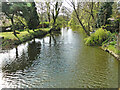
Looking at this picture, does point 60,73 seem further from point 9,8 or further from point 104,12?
point 104,12

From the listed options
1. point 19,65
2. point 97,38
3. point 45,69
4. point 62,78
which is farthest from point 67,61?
point 97,38

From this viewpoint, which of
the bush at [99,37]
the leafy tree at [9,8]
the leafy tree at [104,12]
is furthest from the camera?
the leafy tree at [104,12]

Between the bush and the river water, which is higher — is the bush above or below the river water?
above

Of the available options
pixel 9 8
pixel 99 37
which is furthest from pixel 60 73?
pixel 9 8

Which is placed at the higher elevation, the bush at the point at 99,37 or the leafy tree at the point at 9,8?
the leafy tree at the point at 9,8

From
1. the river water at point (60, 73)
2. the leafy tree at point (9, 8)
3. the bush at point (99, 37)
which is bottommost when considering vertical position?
the river water at point (60, 73)

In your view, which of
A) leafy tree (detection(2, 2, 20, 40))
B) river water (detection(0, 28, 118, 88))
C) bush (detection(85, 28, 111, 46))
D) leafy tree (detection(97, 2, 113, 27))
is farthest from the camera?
leafy tree (detection(97, 2, 113, 27))

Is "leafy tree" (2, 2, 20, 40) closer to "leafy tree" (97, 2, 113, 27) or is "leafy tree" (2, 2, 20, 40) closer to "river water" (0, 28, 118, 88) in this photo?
"river water" (0, 28, 118, 88)

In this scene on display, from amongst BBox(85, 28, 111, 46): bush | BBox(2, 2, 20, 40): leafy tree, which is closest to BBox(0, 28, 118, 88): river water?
BBox(85, 28, 111, 46): bush

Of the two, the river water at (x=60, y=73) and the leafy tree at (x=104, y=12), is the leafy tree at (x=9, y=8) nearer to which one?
the river water at (x=60, y=73)

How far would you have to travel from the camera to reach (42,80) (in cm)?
608

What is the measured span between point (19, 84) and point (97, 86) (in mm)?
3564

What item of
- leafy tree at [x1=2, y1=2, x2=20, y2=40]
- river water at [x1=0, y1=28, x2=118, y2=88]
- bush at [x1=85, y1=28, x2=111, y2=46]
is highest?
leafy tree at [x1=2, y1=2, x2=20, y2=40]

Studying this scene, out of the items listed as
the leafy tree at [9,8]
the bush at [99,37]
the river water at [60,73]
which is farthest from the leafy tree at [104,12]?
the river water at [60,73]
